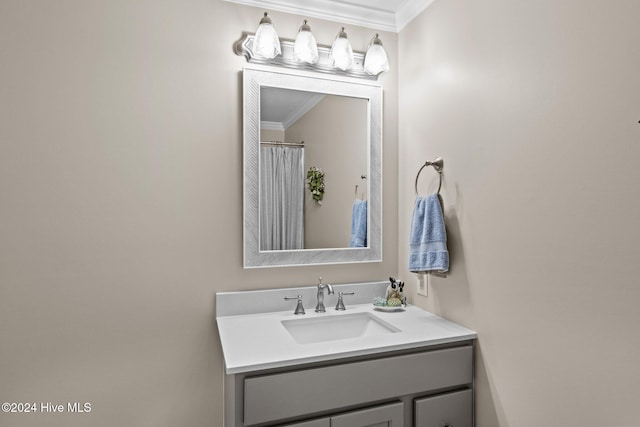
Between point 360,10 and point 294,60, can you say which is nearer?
point 294,60

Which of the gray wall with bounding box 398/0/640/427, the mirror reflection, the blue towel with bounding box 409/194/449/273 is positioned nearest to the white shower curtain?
the mirror reflection

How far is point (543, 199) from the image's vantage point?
1243 millimetres

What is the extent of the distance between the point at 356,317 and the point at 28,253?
4.58ft

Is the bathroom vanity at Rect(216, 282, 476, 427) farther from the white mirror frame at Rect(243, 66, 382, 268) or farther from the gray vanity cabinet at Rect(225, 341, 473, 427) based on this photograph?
the white mirror frame at Rect(243, 66, 382, 268)

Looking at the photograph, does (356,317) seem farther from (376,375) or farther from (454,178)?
(454,178)

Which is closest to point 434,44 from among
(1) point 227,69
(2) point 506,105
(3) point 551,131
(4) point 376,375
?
(2) point 506,105

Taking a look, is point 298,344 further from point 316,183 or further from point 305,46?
point 305,46

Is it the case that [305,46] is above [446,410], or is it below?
above

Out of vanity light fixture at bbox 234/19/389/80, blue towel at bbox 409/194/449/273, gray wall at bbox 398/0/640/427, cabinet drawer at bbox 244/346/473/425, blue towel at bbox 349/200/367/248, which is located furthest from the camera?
blue towel at bbox 349/200/367/248

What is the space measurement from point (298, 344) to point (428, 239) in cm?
71

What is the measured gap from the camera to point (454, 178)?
167 centimetres

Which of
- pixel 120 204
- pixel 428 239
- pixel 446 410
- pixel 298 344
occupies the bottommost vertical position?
pixel 446 410

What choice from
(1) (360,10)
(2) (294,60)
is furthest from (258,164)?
(1) (360,10)

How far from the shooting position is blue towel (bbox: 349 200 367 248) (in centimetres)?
202
